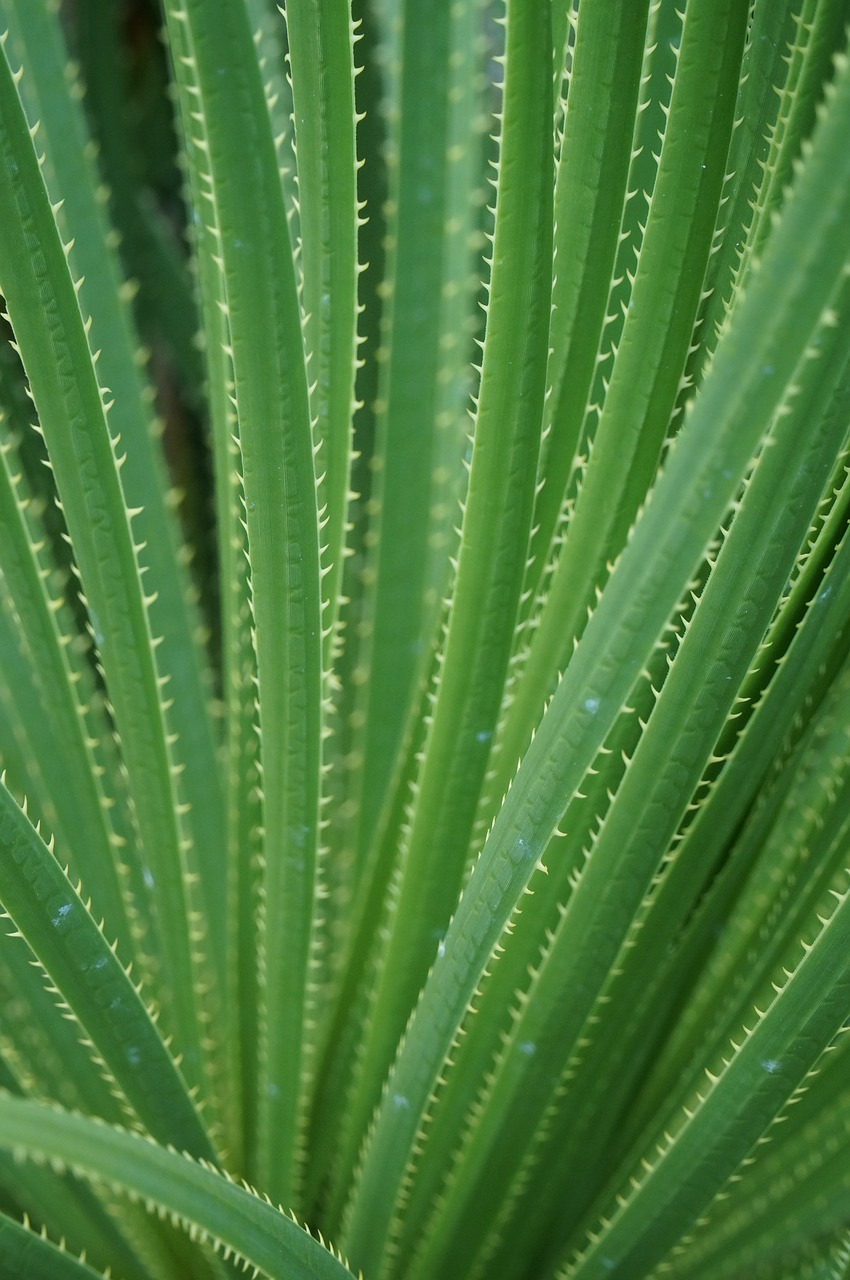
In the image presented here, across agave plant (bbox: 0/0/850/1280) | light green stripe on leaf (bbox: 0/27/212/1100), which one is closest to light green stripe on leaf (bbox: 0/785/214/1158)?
agave plant (bbox: 0/0/850/1280)

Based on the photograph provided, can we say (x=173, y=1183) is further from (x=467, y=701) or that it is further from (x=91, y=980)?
(x=467, y=701)

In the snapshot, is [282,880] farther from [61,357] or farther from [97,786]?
[61,357]

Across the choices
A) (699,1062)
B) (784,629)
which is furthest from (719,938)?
(784,629)

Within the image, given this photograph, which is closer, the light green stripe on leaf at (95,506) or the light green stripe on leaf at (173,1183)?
the light green stripe on leaf at (173,1183)

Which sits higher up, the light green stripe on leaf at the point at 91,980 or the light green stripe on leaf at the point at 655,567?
the light green stripe on leaf at the point at 655,567

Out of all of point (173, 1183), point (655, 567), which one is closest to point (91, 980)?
point (173, 1183)

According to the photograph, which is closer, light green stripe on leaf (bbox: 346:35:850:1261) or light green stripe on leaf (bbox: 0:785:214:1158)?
light green stripe on leaf (bbox: 346:35:850:1261)

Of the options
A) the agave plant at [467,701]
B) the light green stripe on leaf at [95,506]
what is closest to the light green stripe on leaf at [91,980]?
the agave plant at [467,701]

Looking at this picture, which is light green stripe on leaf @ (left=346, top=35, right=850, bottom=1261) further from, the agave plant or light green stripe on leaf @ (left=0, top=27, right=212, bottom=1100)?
light green stripe on leaf @ (left=0, top=27, right=212, bottom=1100)

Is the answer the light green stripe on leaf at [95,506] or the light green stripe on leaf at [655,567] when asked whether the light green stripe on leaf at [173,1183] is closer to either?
the light green stripe on leaf at [655,567]
